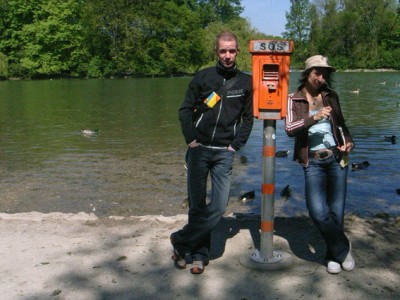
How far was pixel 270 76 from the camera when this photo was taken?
4.23m

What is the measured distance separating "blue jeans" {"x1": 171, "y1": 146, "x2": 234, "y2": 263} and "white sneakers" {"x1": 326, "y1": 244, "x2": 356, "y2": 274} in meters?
1.03

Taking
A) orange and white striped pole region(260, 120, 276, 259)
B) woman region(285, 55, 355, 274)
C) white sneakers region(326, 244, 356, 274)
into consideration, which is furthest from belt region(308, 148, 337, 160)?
white sneakers region(326, 244, 356, 274)

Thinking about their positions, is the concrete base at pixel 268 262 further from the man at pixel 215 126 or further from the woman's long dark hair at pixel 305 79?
the woman's long dark hair at pixel 305 79

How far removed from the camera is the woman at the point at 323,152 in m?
4.34

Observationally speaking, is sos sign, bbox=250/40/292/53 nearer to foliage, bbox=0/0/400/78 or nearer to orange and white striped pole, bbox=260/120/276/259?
orange and white striped pole, bbox=260/120/276/259

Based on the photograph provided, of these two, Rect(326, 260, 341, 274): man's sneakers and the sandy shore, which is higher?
Rect(326, 260, 341, 274): man's sneakers

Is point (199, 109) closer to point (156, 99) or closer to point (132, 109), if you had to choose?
point (132, 109)

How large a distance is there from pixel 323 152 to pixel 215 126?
Result: 967mm

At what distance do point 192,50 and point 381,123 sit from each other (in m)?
56.1

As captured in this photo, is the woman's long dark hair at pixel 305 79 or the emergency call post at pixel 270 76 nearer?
the emergency call post at pixel 270 76

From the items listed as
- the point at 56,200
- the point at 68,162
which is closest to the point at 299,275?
the point at 56,200

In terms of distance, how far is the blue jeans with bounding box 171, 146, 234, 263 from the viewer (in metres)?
4.45

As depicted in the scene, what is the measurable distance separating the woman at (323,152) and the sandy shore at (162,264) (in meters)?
0.30

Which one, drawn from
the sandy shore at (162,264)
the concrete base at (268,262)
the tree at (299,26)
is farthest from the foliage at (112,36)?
the concrete base at (268,262)
